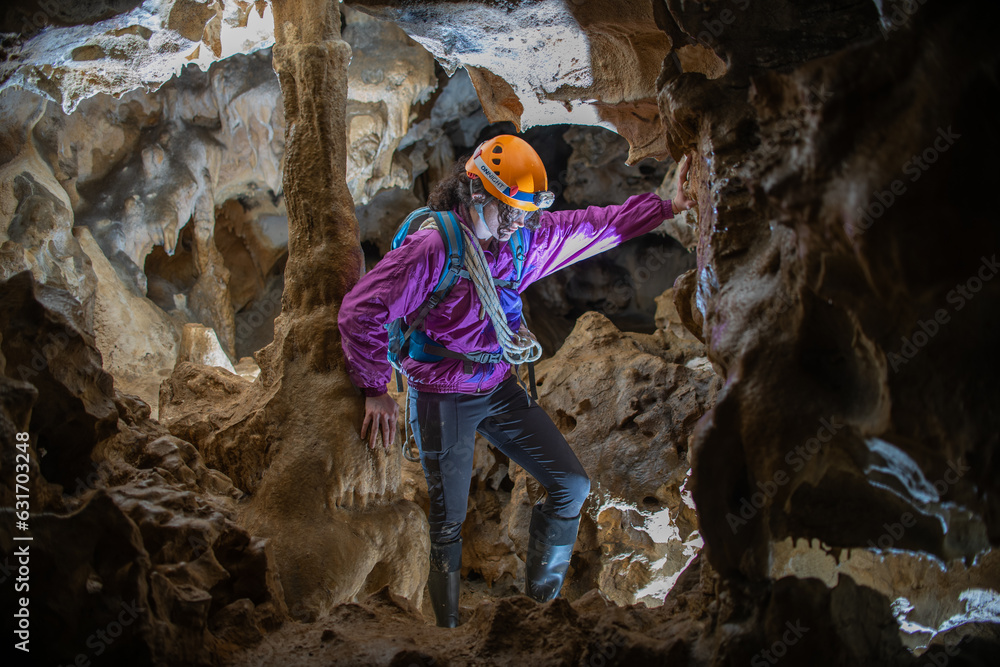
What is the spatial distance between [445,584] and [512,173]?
1.87m

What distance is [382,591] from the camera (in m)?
2.88

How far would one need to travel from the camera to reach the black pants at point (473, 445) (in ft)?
9.71

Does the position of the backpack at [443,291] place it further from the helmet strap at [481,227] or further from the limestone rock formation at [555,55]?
the limestone rock formation at [555,55]

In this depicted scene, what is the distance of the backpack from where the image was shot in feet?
9.36

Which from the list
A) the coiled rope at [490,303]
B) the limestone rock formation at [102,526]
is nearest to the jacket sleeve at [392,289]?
the coiled rope at [490,303]

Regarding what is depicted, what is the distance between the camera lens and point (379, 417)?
3.35 meters

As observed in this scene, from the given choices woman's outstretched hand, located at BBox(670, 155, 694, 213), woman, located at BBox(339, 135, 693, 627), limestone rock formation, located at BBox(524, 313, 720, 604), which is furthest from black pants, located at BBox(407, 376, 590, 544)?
limestone rock formation, located at BBox(524, 313, 720, 604)

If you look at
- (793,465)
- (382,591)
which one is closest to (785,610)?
(793,465)

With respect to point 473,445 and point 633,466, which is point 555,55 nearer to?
point 473,445

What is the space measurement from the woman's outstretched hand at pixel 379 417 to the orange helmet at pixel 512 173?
1.15m

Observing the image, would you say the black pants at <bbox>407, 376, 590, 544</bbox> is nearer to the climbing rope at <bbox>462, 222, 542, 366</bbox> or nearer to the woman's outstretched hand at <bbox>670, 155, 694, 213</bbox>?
the climbing rope at <bbox>462, 222, 542, 366</bbox>

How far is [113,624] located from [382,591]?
1100 millimetres

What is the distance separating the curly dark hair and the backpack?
0.29 ft

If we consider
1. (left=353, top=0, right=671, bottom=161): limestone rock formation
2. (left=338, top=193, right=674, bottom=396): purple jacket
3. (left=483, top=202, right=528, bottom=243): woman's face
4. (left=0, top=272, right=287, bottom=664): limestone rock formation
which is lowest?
(left=0, top=272, right=287, bottom=664): limestone rock formation
